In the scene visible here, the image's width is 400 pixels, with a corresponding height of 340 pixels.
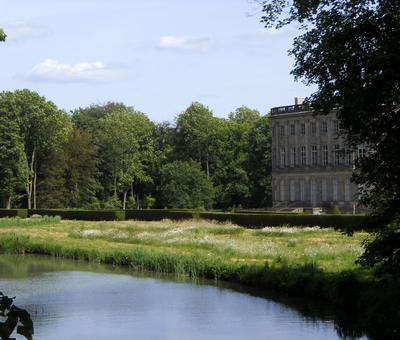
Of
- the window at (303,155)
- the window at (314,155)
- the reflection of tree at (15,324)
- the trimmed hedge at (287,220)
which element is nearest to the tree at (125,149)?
the window at (303,155)

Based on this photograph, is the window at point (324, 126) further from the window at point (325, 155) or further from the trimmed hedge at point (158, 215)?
the trimmed hedge at point (158, 215)

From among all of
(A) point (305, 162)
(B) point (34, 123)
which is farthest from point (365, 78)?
(A) point (305, 162)

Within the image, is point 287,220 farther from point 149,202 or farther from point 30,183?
point 30,183

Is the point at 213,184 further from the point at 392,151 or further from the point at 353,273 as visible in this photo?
the point at 392,151

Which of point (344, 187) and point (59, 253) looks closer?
point (59, 253)

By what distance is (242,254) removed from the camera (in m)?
29.5

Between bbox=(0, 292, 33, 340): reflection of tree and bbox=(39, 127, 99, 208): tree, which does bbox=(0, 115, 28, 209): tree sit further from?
bbox=(0, 292, 33, 340): reflection of tree

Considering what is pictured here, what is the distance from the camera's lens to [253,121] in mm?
88875

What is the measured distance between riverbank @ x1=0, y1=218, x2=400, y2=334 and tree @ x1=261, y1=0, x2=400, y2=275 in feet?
5.82

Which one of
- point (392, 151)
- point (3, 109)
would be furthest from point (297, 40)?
point (3, 109)

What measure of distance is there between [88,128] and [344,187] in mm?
29871

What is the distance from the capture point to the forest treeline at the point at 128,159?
238 ft

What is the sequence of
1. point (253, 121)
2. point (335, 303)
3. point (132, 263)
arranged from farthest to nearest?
point (253, 121) → point (132, 263) → point (335, 303)

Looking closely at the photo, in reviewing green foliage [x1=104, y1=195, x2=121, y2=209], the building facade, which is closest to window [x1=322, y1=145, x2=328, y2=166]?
the building facade
